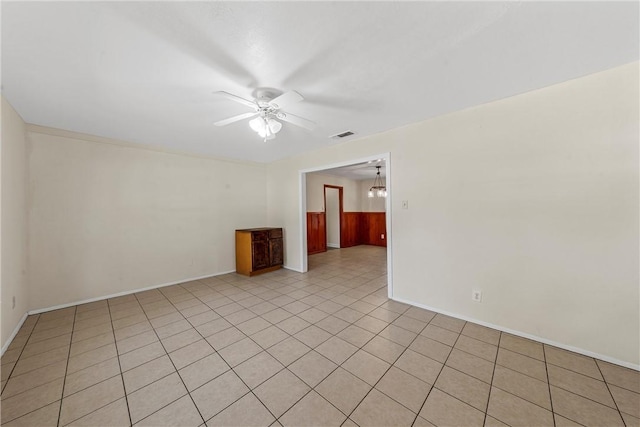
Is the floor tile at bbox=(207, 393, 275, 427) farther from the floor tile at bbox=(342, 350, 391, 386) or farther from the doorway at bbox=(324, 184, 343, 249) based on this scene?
the doorway at bbox=(324, 184, 343, 249)

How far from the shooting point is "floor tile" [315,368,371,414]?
1.47 m

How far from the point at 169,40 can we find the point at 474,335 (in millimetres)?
3471

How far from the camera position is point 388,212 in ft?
10.4

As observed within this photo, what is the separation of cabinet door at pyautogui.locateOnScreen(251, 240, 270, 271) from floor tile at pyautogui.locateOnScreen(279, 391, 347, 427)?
3059mm

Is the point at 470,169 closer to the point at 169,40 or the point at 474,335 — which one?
the point at 474,335

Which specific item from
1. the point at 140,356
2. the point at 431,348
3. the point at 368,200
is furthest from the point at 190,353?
the point at 368,200

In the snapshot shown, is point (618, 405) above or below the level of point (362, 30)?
below

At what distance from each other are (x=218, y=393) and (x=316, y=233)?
5.12 m

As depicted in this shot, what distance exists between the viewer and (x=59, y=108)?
236cm

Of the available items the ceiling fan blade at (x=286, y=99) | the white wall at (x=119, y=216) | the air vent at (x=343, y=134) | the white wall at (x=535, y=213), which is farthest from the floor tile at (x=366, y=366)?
the white wall at (x=119, y=216)

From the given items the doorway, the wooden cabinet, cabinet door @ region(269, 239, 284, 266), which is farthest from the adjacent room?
the doorway

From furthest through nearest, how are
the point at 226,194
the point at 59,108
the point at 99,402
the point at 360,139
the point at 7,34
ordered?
1. the point at 226,194
2. the point at 360,139
3. the point at 59,108
4. the point at 99,402
5. the point at 7,34

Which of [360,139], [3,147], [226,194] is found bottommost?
[226,194]

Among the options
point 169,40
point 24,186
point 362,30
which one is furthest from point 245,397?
point 24,186
